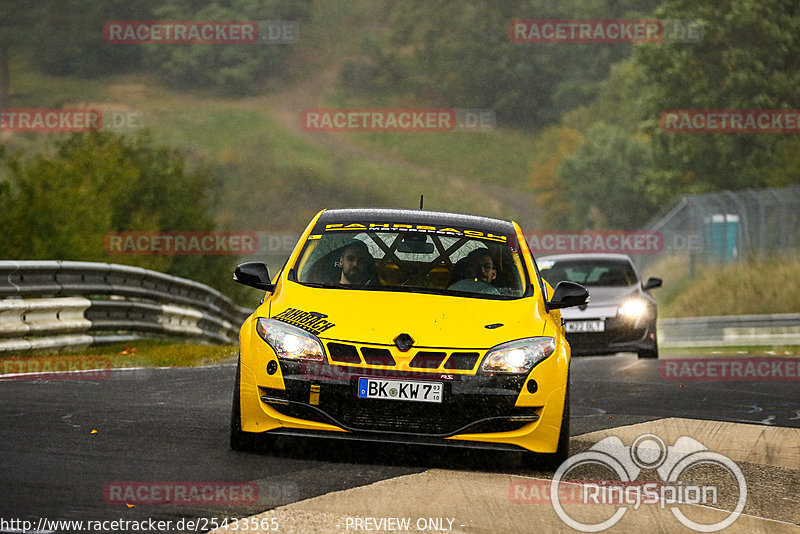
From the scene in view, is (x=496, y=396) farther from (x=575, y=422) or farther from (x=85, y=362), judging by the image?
(x=85, y=362)

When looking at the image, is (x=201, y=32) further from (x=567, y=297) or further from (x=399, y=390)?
(x=399, y=390)

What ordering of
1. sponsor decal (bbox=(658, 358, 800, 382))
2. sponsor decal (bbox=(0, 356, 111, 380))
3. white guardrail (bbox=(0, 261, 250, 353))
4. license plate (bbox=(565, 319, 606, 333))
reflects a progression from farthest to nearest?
license plate (bbox=(565, 319, 606, 333)) → sponsor decal (bbox=(658, 358, 800, 382)) → white guardrail (bbox=(0, 261, 250, 353)) → sponsor decal (bbox=(0, 356, 111, 380))

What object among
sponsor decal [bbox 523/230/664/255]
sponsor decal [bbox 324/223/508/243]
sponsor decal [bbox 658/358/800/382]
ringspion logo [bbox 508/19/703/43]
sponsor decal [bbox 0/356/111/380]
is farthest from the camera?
ringspion logo [bbox 508/19/703/43]

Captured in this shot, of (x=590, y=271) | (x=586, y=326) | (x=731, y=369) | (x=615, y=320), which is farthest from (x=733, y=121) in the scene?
(x=586, y=326)

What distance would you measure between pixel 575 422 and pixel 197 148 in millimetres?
117146

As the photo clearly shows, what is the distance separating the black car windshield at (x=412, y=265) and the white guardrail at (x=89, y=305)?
585 cm

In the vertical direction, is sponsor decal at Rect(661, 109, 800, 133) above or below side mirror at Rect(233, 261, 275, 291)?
above

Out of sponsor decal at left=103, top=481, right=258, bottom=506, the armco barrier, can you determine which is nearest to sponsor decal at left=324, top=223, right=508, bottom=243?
sponsor decal at left=103, top=481, right=258, bottom=506

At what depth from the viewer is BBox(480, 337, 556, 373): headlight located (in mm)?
7731

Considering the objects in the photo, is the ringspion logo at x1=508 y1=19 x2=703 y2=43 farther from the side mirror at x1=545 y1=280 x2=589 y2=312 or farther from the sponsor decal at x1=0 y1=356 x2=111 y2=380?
the side mirror at x1=545 y1=280 x2=589 y2=312

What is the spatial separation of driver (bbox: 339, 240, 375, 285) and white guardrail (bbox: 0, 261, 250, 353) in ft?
19.7

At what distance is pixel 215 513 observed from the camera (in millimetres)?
6086

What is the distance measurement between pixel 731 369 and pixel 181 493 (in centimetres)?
Result: 1348

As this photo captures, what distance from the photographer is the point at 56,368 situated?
13625 mm
